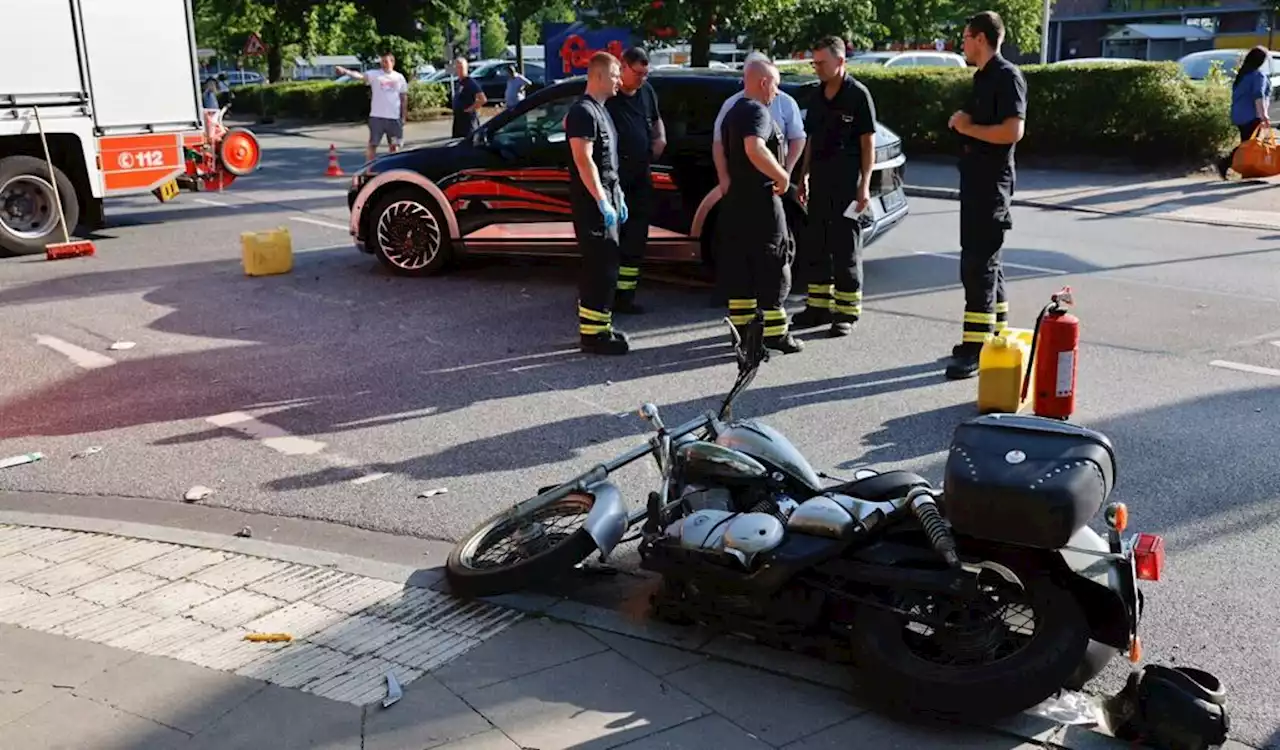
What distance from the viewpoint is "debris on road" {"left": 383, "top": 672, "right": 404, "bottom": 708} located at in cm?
404

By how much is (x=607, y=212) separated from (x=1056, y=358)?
123 inches

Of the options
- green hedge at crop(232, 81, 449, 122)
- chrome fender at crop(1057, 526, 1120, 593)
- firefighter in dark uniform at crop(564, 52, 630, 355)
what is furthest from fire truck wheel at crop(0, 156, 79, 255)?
green hedge at crop(232, 81, 449, 122)

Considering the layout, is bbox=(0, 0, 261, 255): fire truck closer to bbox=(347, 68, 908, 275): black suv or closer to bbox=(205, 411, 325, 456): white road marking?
bbox=(347, 68, 908, 275): black suv

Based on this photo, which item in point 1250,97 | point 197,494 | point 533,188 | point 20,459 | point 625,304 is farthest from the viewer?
point 1250,97

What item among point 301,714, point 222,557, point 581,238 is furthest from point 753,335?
point 581,238

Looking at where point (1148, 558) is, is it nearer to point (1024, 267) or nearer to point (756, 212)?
point (756, 212)

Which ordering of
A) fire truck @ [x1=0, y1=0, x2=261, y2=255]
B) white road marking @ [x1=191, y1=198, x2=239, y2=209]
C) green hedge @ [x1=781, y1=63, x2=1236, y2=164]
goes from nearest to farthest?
fire truck @ [x1=0, y1=0, x2=261, y2=255]
white road marking @ [x1=191, y1=198, x2=239, y2=209]
green hedge @ [x1=781, y1=63, x2=1236, y2=164]

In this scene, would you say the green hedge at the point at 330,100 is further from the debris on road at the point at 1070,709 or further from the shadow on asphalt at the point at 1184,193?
the debris on road at the point at 1070,709

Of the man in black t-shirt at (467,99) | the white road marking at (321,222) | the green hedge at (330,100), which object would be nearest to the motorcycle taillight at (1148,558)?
the white road marking at (321,222)

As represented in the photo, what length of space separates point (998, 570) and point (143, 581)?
3.36 m

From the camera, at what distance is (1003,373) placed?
6.94m

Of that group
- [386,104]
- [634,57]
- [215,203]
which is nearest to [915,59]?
[386,104]

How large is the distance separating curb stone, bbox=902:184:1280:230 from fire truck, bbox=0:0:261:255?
8.23m

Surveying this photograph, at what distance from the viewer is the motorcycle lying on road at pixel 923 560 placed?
368cm
